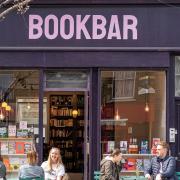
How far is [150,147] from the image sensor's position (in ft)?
48.8

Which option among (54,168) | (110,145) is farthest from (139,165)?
(54,168)

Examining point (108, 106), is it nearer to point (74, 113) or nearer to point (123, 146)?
point (123, 146)

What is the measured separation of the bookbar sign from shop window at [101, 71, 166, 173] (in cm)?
96

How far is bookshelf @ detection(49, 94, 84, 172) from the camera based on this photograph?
17.2 m

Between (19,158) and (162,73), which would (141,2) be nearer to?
(162,73)

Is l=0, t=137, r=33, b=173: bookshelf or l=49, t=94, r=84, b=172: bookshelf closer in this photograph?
l=0, t=137, r=33, b=173: bookshelf

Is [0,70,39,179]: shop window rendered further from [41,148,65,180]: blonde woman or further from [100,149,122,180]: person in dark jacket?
[100,149,122,180]: person in dark jacket

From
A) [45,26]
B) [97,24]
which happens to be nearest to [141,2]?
[97,24]

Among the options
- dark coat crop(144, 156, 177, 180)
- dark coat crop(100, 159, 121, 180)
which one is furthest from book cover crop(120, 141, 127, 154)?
dark coat crop(100, 159, 121, 180)

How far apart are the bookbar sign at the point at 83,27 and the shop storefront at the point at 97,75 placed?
0.02 metres

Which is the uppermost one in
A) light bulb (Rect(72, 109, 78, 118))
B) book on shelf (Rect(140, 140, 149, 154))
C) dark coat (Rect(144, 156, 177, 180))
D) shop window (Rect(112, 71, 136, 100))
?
shop window (Rect(112, 71, 136, 100))

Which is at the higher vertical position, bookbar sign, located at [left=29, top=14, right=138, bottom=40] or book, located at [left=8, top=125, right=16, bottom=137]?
bookbar sign, located at [left=29, top=14, right=138, bottom=40]

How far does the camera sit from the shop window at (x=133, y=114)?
1478 centimetres

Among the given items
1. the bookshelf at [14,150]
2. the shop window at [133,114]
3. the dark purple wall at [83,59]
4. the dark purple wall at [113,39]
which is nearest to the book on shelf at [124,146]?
the shop window at [133,114]
